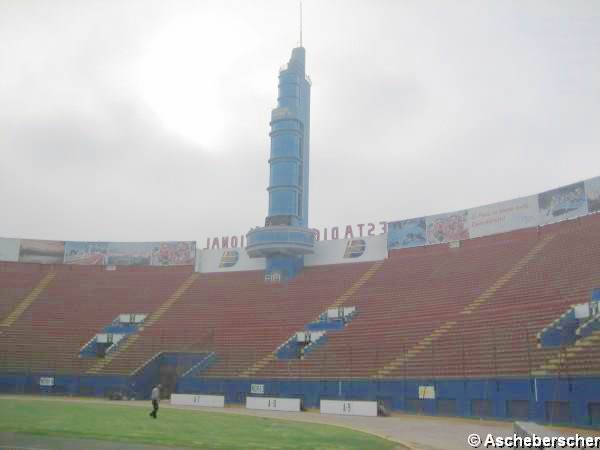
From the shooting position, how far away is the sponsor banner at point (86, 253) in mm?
66125

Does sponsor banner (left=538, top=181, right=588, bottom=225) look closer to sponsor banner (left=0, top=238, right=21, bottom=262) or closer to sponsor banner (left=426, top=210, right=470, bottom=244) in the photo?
sponsor banner (left=426, top=210, right=470, bottom=244)

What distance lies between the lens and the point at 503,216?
5109 cm

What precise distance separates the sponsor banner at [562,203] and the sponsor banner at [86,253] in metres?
46.1

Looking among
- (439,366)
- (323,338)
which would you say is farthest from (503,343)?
(323,338)

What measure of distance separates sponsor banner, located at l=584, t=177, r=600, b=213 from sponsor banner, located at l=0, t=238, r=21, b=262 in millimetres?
56932

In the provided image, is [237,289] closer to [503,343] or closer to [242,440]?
[503,343]

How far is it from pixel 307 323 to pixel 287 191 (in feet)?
50.7

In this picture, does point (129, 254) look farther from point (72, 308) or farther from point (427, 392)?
point (427, 392)

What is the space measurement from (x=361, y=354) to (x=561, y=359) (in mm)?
14568

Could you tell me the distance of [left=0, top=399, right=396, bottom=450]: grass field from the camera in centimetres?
1912

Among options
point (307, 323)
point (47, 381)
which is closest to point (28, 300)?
point (47, 381)

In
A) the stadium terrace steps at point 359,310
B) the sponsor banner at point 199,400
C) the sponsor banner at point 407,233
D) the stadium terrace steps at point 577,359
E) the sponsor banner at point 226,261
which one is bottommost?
the sponsor banner at point 199,400

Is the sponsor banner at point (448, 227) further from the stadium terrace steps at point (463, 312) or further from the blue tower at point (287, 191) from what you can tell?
the blue tower at point (287, 191)

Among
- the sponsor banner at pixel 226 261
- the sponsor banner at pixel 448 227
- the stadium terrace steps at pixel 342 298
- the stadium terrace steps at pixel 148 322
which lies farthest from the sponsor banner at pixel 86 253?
the sponsor banner at pixel 448 227
